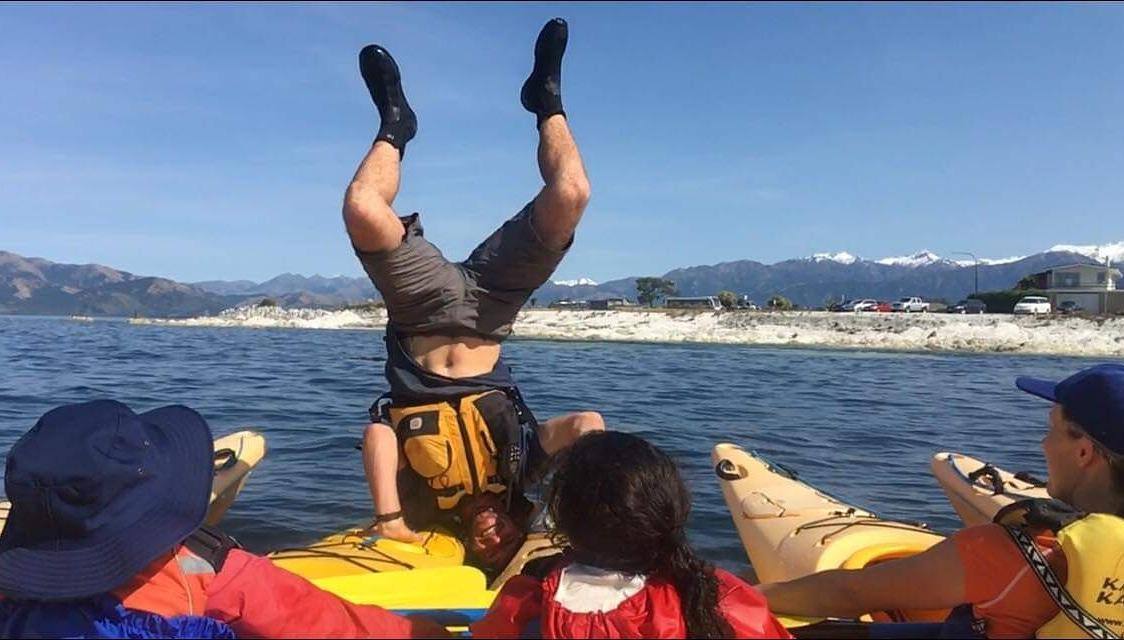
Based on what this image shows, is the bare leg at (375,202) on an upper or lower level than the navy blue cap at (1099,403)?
upper

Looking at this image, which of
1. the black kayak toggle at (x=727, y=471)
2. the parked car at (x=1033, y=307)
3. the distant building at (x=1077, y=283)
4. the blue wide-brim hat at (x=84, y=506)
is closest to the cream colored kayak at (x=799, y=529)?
the black kayak toggle at (x=727, y=471)

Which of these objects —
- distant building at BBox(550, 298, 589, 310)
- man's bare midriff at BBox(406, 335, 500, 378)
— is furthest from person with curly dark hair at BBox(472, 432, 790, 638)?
distant building at BBox(550, 298, 589, 310)

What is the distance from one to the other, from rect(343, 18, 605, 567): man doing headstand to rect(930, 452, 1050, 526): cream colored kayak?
7.23ft

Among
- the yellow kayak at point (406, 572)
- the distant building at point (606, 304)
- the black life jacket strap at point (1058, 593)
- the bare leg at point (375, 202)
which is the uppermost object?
the bare leg at point (375, 202)

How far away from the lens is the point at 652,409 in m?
11.2

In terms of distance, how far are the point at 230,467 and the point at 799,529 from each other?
279 centimetres

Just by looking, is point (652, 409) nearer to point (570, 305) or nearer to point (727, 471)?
point (727, 471)

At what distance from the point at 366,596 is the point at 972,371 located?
71.5 feet

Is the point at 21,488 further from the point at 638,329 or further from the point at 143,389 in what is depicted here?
the point at 638,329

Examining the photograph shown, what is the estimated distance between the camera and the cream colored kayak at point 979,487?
13.5 feet

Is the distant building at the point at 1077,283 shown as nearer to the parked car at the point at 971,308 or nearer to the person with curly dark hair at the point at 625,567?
the parked car at the point at 971,308

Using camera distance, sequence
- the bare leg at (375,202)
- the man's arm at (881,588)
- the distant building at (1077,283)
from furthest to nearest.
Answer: the distant building at (1077,283), the bare leg at (375,202), the man's arm at (881,588)

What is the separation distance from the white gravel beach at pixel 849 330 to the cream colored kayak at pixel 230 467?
29.1 m

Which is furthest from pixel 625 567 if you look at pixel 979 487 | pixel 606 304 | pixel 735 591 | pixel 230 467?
pixel 606 304
